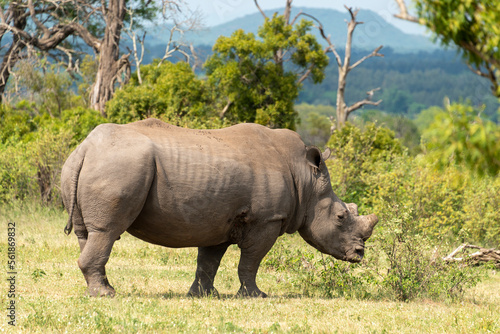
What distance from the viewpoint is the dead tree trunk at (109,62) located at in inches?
1083

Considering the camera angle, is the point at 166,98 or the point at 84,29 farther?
the point at 84,29

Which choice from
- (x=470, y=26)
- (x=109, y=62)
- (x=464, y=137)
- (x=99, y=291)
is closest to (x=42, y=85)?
(x=109, y=62)

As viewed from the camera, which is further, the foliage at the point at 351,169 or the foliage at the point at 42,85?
the foliage at the point at 42,85

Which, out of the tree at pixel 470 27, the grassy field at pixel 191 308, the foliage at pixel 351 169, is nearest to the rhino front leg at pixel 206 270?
the grassy field at pixel 191 308

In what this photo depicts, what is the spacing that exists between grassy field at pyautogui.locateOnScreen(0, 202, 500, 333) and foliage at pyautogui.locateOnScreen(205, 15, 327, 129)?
14530 millimetres

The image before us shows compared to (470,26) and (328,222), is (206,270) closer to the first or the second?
(328,222)

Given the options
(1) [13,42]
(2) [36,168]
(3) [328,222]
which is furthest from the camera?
(1) [13,42]

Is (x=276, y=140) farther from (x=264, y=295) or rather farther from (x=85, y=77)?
(x=85, y=77)

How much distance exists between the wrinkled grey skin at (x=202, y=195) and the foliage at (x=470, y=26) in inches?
148

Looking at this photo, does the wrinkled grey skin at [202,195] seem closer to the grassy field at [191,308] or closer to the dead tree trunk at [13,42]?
the grassy field at [191,308]

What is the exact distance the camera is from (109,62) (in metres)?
28.3

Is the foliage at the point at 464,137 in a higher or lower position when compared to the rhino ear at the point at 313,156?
higher

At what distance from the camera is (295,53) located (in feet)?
88.4

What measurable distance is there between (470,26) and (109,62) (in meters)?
25.0
